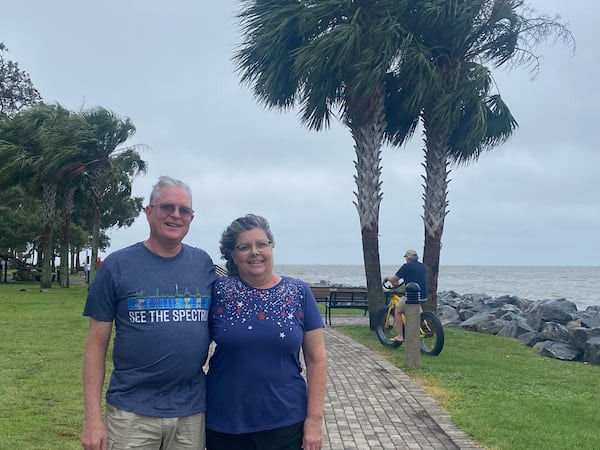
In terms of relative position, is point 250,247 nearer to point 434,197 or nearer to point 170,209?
point 170,209

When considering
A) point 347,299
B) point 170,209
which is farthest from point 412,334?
point 347,299

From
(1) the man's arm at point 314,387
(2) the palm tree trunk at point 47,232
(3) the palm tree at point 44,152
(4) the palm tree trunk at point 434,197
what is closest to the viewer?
(1) the man's arm at point 314,387

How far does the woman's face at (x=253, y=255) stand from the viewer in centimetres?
285

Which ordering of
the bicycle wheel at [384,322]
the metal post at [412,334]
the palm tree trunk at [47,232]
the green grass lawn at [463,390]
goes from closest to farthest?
the green grass lawn at [463,390] → the metal post at [412,334] → the bicycle wheel at [384,322] → the palm tree trunk at [47,232]

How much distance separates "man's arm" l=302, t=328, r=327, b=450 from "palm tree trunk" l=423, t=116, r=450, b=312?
10734 mm

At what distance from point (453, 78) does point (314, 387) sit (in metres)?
11.0

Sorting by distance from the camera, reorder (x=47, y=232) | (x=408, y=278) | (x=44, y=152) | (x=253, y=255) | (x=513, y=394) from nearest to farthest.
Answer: (x=253, y=255)
(x=513, y=394)
(x=408, y=278)
(x=44, y=152)
(x=47, y=232)

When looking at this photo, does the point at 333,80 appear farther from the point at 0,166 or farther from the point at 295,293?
the point at 0,166

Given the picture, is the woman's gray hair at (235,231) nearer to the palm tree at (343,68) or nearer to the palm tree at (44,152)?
the palm tree at (343,68)

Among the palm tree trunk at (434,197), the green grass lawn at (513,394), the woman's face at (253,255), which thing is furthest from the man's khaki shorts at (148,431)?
the palm tree trunk at (434,197)

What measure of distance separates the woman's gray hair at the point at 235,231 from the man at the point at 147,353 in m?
0.19

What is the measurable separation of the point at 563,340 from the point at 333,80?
6564mm

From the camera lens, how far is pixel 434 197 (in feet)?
44.3

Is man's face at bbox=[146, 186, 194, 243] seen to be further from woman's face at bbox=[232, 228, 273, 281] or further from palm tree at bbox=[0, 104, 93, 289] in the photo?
palm tree at bbox=[0, 104, 93, 289]
